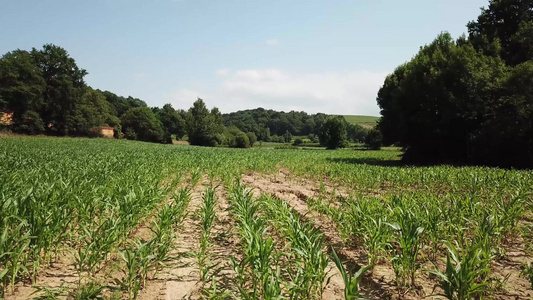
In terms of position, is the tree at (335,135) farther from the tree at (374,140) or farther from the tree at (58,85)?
the tree at (58,85)

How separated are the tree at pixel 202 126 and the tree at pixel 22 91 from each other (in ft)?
120

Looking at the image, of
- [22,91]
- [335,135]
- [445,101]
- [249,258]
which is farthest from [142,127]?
[249,258]

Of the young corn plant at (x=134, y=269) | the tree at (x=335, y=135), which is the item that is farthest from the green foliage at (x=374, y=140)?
the young corn plant at (x=134, y=269)

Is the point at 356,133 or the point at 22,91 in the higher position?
the point at 22,91

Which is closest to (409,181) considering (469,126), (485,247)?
(485,247)

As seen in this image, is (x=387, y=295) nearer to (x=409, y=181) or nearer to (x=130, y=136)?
(x=409, y=181)

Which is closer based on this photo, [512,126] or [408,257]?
[408,257]

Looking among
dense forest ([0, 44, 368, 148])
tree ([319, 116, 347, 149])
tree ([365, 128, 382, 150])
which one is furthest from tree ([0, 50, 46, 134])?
Result: tree ([365, 128, 382, 150])

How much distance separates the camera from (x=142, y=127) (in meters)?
74.6

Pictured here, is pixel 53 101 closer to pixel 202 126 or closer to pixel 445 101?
pixel 202 126

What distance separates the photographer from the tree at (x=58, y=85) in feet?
165

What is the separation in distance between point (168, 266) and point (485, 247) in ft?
14.4

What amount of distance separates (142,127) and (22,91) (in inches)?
1180

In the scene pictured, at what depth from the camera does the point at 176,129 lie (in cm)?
9388
